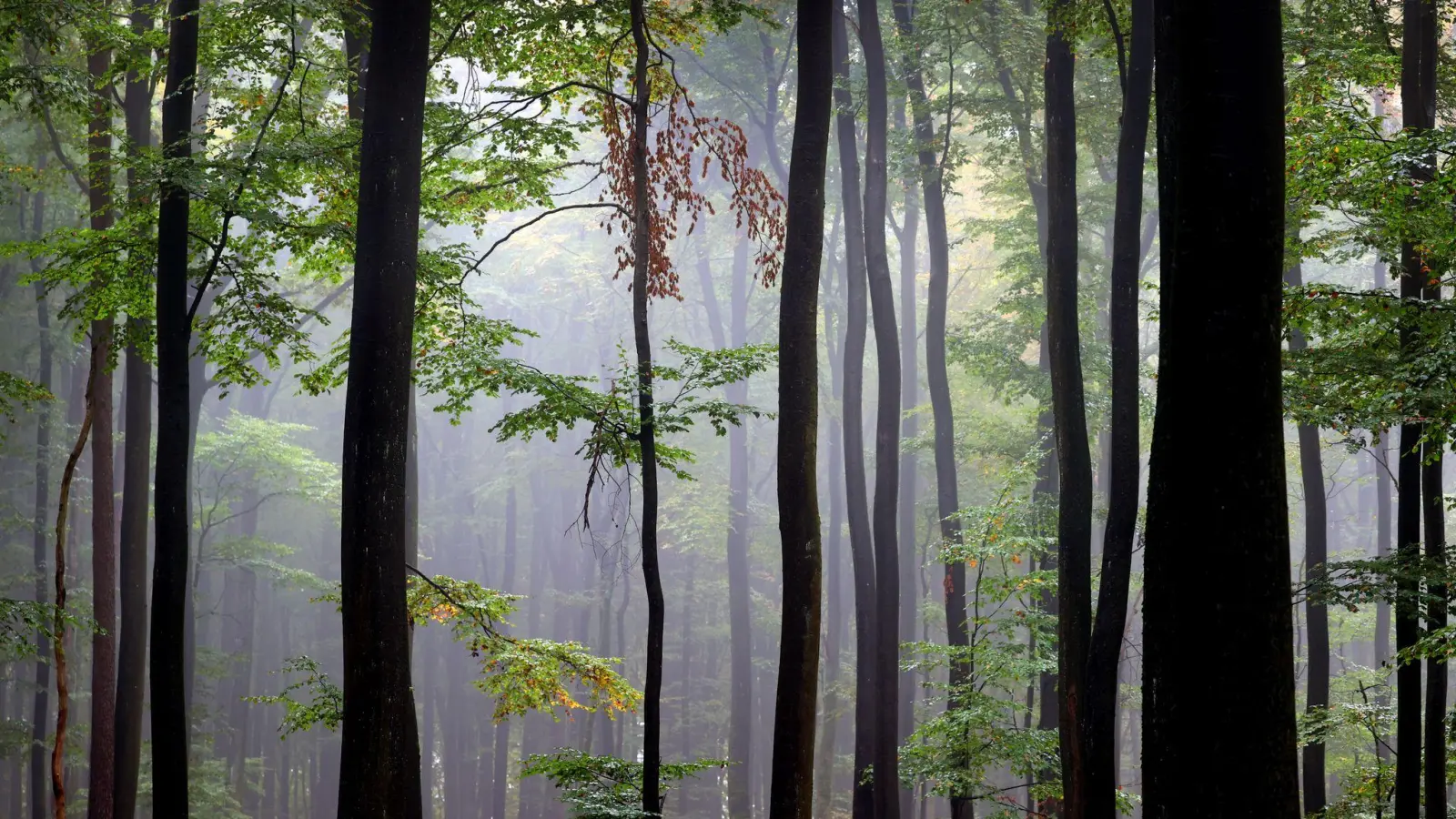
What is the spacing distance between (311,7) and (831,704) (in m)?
22.6

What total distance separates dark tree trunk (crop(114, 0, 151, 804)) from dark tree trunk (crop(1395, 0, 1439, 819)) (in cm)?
1162

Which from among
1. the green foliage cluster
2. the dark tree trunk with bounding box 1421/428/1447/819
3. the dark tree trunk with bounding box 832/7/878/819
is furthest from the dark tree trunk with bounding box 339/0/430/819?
the dark tree trunk with bounding box 832/7/878/819

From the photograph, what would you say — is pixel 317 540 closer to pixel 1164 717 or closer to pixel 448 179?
pixel 448 179

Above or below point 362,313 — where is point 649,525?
below

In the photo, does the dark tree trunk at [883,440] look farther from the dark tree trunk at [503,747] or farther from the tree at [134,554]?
the dark tree trunk at [503,747]

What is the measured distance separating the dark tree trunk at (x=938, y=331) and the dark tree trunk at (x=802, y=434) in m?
6.74

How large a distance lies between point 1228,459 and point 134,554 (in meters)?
12.6

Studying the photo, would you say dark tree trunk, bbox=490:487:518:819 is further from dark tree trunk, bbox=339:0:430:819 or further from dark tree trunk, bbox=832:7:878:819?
dark tree trunk, bbox=339:0:430:819

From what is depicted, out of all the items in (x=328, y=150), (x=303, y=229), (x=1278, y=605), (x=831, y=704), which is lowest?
(x=831, y=704)

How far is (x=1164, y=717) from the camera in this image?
169 inches

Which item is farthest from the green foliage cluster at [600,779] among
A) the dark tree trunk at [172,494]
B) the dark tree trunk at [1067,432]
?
the dark tree trunk at [1067,432]

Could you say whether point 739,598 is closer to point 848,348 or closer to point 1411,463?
point 848,348

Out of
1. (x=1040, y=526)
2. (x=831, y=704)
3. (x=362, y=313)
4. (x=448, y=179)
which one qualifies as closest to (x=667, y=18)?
(x=448, y=179)

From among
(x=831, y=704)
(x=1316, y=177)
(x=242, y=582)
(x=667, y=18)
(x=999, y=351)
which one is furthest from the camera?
(x=242, y=582)
